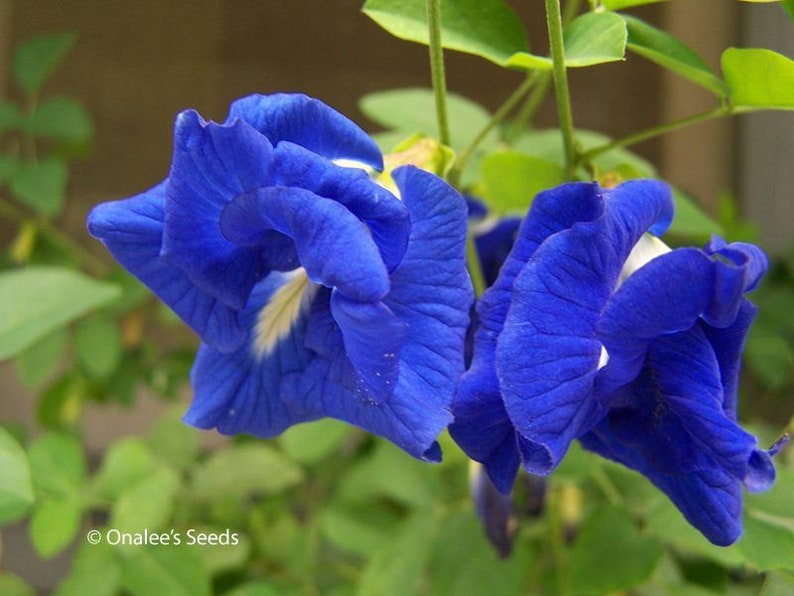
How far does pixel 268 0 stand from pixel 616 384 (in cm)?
123

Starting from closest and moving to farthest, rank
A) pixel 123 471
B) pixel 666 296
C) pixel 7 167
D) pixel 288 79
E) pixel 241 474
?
pixel 666 296 < pixel 123 471 < pixel 241 474 < pixel 7 167 < pixel 288 79

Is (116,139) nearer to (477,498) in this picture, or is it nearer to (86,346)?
(86,346)

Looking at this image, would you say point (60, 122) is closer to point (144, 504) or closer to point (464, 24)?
point (144, 504)

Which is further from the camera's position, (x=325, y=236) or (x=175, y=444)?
(x=175, y=444)

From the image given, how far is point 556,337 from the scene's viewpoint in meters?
0.36

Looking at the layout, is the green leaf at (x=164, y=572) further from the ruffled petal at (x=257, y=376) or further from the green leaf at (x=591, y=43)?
the green leaf at (x=591, y=43)

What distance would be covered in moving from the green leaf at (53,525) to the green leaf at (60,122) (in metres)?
0.49

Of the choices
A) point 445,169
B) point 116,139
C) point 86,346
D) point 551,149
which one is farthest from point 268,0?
point 445,169

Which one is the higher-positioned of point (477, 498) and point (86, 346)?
point (477, 498)

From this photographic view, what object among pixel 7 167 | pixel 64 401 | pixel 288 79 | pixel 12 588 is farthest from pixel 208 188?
pixel 288 79

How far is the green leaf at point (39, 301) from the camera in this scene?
619 mm

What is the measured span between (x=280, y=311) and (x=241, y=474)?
0.54 metres

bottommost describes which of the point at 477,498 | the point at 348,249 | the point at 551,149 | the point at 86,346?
the point at 86,346

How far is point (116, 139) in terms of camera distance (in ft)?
5.05
